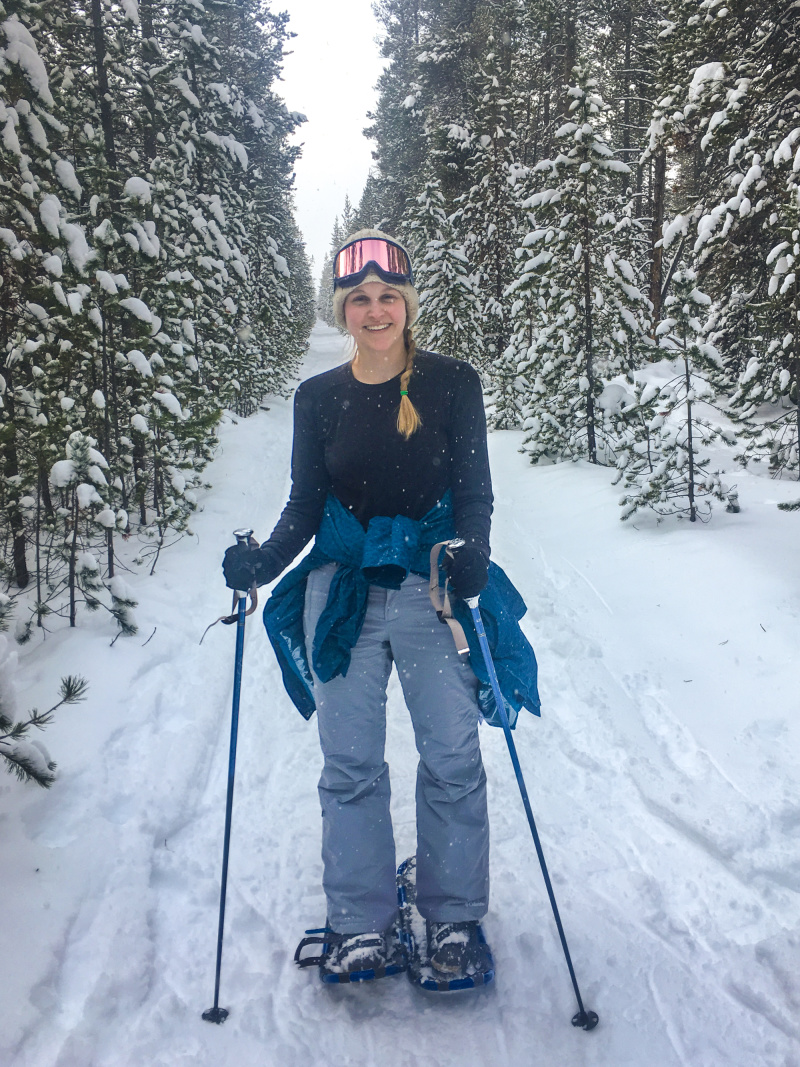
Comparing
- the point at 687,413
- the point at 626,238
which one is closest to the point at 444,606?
the point at 687,413

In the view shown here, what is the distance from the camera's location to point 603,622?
217 inches

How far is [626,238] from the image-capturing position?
55.1ft

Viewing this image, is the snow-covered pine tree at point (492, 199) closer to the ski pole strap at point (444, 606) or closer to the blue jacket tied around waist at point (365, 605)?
the blue jacket tied around waist at point (365, 605)

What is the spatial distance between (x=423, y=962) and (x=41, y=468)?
16.0 feet

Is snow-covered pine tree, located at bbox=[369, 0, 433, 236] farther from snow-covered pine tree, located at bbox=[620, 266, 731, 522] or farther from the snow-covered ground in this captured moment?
the snow-covered ground

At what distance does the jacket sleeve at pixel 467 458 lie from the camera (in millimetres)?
2547

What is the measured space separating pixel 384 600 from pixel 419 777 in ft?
2.47

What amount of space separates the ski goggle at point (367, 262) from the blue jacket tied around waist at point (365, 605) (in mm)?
921

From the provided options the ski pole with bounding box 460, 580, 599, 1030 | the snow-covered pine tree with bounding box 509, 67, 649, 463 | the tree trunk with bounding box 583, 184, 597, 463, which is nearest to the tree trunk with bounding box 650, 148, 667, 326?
the snow-covered pine tree with bounding box 509, 67, 649, 463

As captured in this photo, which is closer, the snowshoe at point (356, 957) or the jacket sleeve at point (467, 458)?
the snowshoe at point (356, 957)

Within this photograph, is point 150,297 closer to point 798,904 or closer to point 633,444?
point 633,444

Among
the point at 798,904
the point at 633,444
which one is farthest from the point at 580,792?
the point at 633,444

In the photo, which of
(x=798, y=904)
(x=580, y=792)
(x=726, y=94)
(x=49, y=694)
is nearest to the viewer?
(x=798, y=904)

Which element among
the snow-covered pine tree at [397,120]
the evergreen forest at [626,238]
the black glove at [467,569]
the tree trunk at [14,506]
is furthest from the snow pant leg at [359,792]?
the snow-covered pine tree at [397,120]
